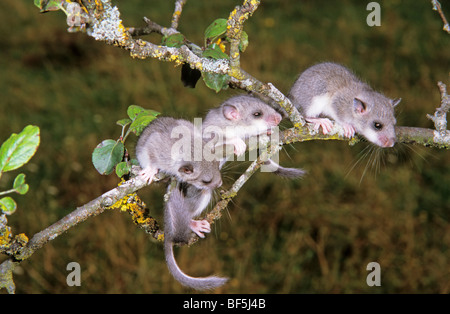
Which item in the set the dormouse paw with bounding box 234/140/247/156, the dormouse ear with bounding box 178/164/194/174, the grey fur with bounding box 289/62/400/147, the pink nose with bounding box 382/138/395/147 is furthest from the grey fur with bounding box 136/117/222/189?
the pink nose with bounding box 382/138/395/147

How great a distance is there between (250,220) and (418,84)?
137 inches

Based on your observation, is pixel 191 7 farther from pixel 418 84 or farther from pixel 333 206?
pixel 333 206

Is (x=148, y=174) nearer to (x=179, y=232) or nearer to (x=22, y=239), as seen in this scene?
(x=179, y=232)

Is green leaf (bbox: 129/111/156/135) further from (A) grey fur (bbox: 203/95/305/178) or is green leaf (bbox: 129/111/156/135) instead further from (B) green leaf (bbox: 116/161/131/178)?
(A) grey fur (bbox: 203/95/305/178)

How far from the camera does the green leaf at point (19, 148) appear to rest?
1059 mm

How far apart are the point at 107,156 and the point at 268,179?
154 inches

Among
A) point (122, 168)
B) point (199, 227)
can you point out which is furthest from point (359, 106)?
point (122, 168)

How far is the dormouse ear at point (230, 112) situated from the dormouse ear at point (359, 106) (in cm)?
64

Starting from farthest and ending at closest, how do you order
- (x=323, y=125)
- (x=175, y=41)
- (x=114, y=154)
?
(x=323, y=125), (x=114, y=154), (x=175, y=41)

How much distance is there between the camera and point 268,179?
5.37 meters

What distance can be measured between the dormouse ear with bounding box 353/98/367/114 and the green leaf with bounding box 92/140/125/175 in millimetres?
1416

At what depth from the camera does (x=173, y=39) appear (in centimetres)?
148

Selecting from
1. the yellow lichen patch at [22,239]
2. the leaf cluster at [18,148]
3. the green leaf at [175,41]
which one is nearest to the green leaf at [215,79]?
the green leaf at [175,41]

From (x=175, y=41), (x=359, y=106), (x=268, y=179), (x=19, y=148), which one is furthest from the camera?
(x=268, y=179)
